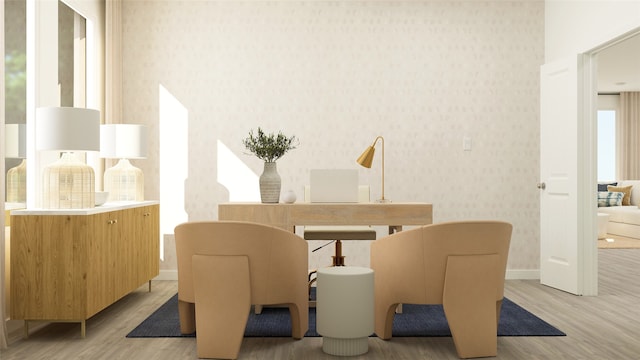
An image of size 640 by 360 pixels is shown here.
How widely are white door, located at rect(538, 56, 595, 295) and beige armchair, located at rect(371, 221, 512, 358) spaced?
6.78 feet

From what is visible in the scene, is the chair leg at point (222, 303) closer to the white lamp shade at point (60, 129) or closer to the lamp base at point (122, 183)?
the white lamp shade at point (60, 129)

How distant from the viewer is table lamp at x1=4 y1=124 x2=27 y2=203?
11.5 feet

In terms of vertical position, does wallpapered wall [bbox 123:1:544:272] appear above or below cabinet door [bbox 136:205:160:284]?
above

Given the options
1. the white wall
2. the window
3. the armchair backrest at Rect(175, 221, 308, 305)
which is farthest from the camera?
the window

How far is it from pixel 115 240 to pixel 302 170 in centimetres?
210

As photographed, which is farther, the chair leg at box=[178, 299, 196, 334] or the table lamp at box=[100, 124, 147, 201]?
the table lamp at box=[100, 124, 147, 201]

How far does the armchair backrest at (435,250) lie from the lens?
2855 mm

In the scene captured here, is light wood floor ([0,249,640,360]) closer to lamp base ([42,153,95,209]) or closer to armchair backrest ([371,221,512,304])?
armchair backrest ([371,221,512,304])

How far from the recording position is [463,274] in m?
2.88

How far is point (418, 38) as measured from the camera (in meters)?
5.41

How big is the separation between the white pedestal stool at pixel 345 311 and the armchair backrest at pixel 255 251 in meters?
0.19

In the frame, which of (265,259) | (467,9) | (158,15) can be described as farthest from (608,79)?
(265,259)

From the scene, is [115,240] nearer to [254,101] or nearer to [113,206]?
[113,206]

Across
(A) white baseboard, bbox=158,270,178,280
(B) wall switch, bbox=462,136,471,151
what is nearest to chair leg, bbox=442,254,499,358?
(B) wall switch, bbox=462,136,471,151
